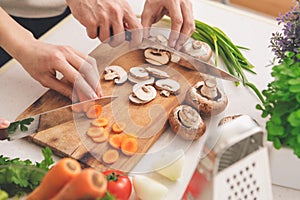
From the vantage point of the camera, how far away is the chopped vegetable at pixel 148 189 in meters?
1.14

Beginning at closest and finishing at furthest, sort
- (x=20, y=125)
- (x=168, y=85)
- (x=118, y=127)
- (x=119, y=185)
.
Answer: (x=119, y=185), (x=20, y=125), (x=118, y=127), (x=168, y=85)

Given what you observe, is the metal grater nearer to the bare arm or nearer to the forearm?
the bare arm

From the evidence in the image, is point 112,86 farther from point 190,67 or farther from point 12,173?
point 12,173

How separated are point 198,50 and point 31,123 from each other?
20.3 inches

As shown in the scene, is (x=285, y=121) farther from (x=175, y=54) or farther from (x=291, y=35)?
(x=175, y=54)

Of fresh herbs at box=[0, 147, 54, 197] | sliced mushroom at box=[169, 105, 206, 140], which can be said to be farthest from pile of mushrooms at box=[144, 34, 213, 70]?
fresh herbs at box=[0, 147, 54, 197]

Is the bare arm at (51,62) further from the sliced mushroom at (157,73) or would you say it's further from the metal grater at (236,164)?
the metal grater at (236,164)

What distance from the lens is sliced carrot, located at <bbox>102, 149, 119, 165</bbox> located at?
124cm

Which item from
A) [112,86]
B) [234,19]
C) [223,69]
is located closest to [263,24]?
[234,19]

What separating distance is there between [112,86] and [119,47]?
137 millimetres

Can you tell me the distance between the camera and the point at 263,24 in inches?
67.9

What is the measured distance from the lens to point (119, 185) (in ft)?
3.64

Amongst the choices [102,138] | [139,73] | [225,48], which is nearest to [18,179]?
[102,138]

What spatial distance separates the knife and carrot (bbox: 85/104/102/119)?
0.03ft
